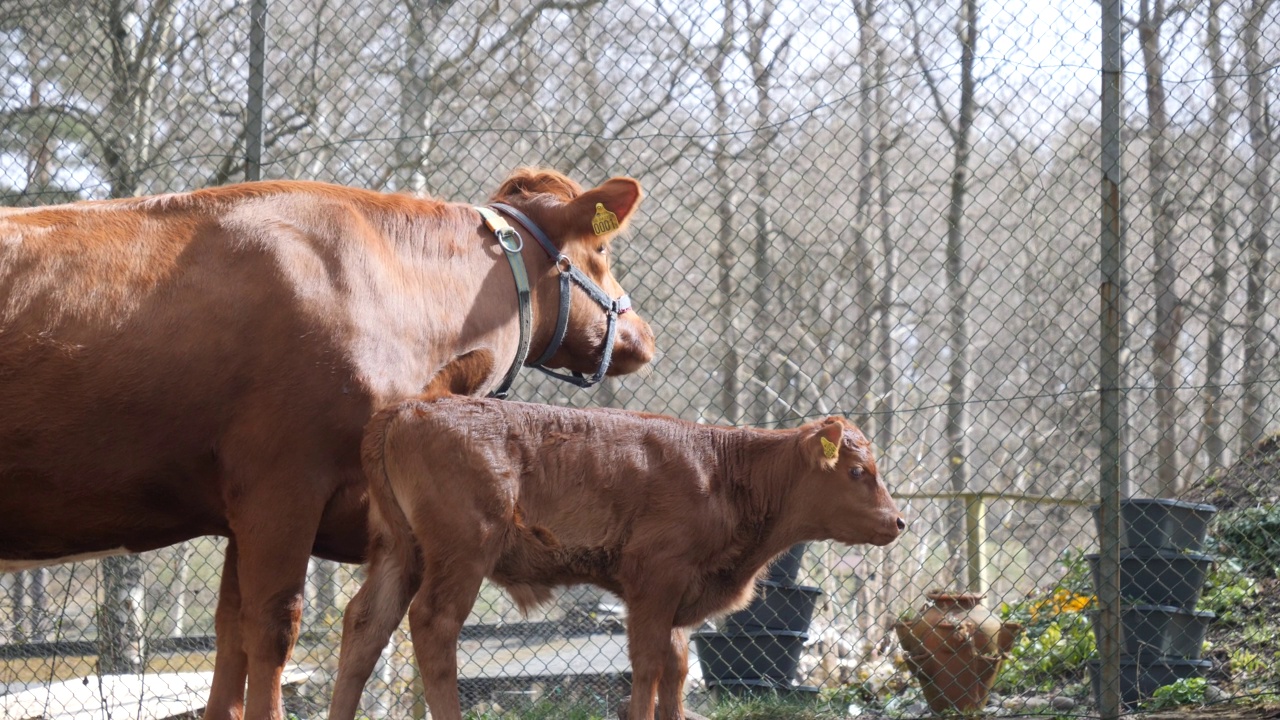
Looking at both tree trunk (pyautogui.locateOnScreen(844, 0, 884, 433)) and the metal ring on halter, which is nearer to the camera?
the metal ring on halter

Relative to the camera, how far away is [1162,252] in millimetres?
13625

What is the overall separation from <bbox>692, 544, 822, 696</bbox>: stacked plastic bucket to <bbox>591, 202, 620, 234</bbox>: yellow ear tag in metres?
2.60

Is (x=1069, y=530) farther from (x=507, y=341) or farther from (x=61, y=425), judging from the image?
(x=61, y=425)

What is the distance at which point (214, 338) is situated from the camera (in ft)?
10.7

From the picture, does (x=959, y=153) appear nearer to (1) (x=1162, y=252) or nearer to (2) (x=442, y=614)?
(1) (x=1162, y=252)

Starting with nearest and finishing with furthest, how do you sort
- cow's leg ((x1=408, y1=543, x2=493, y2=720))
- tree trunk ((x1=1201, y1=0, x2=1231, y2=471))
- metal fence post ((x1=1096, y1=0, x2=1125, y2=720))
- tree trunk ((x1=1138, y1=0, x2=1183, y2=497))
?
cow's leg ((x1=408, y1=543, x2=493, y2=720)) < metal fence post ((x1=1096, y1=0, x2=1125, y2=720)) < tree trunk ((x1=1138, y1=0, x2=1183, y2=497)) < tree trunk ((x1=1201, y1=0, x2=1231, y2=471))

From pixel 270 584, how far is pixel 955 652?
351 centimetres

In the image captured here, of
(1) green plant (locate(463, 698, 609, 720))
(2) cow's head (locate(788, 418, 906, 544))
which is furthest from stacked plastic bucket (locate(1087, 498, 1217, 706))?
(1) green plant (locate(463, 698, 609, 720))

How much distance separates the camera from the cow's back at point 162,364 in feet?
10.4

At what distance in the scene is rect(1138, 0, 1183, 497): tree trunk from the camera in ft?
23.2

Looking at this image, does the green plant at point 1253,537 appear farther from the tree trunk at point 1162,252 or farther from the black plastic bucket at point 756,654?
the black plastic bucket at point 756,654

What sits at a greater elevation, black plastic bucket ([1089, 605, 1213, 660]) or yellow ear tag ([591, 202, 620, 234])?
yellow ear tag ([591, 202, 620, 234])

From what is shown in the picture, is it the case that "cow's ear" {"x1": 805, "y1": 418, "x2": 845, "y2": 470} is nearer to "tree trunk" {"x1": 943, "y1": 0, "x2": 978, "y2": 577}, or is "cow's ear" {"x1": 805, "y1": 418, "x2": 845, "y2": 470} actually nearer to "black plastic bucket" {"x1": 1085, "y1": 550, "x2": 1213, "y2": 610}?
"tree trunk" {"x1": 943, "y1": 0, "x2": 978, "y2": 577}

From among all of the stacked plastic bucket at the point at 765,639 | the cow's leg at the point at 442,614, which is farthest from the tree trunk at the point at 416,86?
the cow's leg at the point at 442,614
